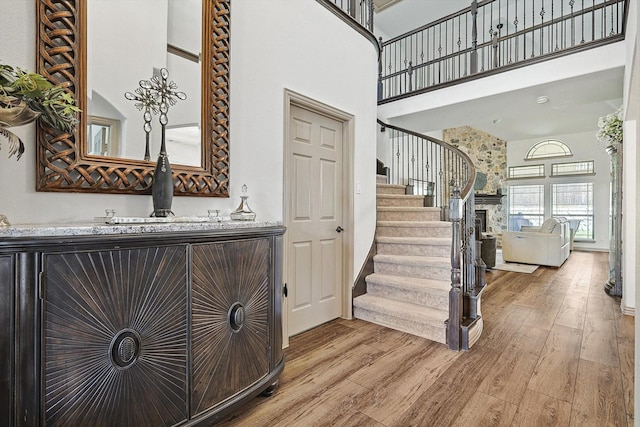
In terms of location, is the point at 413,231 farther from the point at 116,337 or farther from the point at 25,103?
the point at 25,103

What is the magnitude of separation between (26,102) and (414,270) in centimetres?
316

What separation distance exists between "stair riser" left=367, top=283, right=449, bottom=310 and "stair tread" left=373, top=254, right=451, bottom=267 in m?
0.29

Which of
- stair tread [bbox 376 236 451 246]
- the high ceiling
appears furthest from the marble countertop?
the high ceiling

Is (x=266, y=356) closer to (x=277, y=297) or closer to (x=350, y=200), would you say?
(x=277, y=297)

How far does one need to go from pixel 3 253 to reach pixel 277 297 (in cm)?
125

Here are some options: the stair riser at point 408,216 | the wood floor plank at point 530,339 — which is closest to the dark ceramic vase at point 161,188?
the wood floor plank at point 530,339

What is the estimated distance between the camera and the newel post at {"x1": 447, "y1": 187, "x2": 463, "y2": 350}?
8.50 ft

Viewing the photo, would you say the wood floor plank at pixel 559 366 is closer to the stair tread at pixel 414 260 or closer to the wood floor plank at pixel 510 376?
the wood floor plank at pixel 510 376

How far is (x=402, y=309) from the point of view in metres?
2.99

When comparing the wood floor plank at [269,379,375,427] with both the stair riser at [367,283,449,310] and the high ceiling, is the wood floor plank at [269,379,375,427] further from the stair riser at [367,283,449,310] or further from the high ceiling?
→ the high ceiling

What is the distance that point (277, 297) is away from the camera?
6.35 feet

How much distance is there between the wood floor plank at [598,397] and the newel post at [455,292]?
2.58 ft

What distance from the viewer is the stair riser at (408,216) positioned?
3946 millimetres

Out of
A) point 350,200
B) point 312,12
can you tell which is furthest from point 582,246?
point 312,12
